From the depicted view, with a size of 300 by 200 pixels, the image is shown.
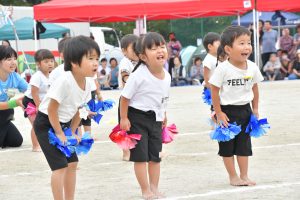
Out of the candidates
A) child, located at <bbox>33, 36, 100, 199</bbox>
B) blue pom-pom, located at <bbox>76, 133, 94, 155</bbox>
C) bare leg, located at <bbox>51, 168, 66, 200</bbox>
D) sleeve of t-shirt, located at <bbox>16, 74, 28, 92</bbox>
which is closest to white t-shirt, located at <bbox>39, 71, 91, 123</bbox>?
child, located at <bbox>33, 36, 100, 199</bbox>

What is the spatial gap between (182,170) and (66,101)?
8.12 feet

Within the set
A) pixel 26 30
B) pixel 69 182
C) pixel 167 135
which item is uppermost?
pixel 167 135

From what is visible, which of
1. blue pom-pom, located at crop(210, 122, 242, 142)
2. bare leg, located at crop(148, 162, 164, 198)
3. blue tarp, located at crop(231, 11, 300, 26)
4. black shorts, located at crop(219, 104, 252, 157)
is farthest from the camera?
blue tarp, located at crop(231, 11, 300, 26)

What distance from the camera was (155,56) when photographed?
21.3ft

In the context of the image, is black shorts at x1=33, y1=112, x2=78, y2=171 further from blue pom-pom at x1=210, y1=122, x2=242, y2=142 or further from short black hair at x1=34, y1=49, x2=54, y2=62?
short black hair at x1=34, y1=49, x2=54, y2=62

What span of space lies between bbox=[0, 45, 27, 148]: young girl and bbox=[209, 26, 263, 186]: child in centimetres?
192

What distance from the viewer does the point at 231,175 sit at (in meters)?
7.06

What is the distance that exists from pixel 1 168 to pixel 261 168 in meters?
2.91

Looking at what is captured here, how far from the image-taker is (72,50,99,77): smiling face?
18.7ft

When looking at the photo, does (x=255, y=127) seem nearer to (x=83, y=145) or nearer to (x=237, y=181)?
(x=237, y=181)

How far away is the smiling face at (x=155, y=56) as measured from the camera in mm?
6496

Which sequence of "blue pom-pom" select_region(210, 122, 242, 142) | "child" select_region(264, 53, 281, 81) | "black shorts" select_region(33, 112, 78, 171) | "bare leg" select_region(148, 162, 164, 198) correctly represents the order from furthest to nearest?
"child" select_region(264, 53, 281, 81)
"blue pom-pom" select_region(210, 122, 242, 142)
"bare leg" select_region(148, 162, 164, 198)
"black shorts" select_region(33, 112, 78, 171)

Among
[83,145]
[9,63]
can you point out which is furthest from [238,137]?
[9,63]

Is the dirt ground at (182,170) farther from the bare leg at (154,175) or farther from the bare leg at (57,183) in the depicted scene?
the bare leg at (57,183)
